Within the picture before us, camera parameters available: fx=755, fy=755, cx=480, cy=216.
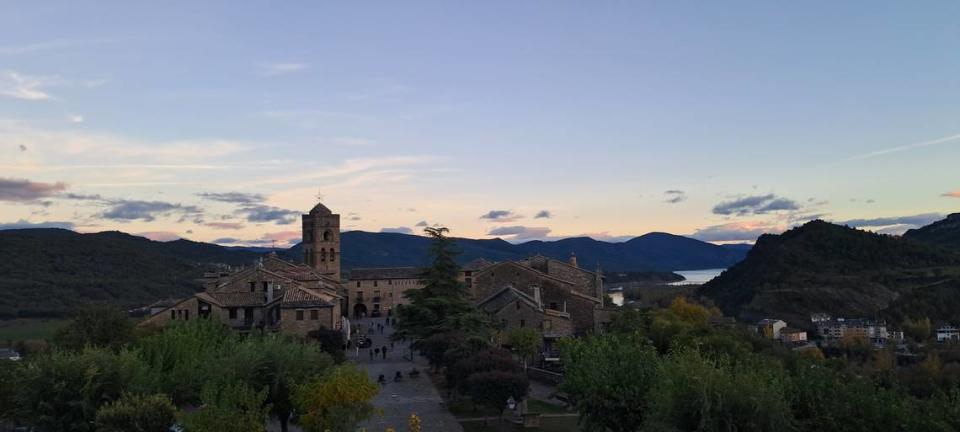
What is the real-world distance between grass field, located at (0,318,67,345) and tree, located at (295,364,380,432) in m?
64.6

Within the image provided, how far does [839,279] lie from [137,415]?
6468 inches

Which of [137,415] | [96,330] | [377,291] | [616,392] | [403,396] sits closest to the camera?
[137,415]

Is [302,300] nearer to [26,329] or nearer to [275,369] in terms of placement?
[275,369]

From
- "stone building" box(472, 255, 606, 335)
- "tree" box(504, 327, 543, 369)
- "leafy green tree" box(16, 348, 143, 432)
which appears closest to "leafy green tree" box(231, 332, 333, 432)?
"leafy green tree" box(16, 348, 143, 432)

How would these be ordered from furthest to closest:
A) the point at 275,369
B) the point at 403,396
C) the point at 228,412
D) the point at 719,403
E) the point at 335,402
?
the point at 403,396, the point at 275,369, the point at 335,402, the point at 228,412, the point at 719,403

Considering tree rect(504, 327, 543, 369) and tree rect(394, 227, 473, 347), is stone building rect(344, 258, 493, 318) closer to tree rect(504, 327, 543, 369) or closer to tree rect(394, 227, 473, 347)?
tree rect(394, 227, 473, 347)

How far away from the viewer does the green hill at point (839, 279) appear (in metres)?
146

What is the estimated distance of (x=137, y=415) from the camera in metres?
21.7

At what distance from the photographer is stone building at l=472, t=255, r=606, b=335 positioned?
54.0 metres

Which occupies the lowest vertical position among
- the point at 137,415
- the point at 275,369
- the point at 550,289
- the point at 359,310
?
the point at 137,415

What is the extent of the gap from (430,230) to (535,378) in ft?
39.1

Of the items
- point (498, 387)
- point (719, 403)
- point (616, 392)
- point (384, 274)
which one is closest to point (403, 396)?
point (498, 387)

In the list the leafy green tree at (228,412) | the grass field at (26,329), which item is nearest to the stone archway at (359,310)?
the grass field at (26,329)

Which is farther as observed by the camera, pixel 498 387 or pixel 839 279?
pixel 839 279
